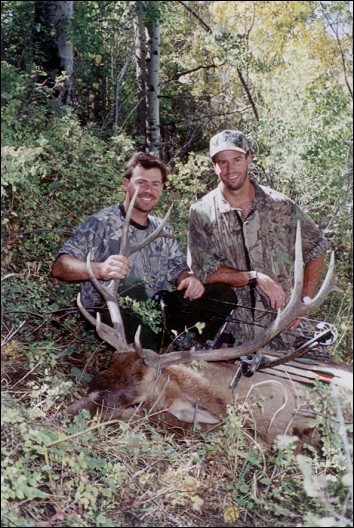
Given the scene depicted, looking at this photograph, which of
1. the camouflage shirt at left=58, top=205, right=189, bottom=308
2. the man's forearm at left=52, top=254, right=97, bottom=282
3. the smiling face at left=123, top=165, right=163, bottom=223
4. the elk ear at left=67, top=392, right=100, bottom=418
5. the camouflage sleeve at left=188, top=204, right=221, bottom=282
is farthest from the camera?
the camouflage sleeve at left=188, top=204, right=221, bottom=282

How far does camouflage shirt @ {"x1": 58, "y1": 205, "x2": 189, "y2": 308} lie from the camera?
503 centimetres

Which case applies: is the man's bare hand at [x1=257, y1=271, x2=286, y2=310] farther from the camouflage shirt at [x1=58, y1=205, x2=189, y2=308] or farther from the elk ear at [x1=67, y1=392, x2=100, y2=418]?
the elk ear at [x1=67, y1=392, x2=100, y2=418]

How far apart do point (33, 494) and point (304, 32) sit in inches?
135

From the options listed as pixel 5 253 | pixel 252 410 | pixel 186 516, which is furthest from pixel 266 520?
pixel 5 253

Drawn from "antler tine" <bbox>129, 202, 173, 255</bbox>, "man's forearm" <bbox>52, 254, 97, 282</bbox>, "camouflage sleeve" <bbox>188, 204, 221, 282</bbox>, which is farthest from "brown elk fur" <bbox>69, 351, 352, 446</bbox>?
"camouflage sleeve" <bbox>188, 204, 221, 282</bbox>

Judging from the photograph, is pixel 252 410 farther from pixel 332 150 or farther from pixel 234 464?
pixel 332 150

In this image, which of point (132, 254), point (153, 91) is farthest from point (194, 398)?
point (153, 91)

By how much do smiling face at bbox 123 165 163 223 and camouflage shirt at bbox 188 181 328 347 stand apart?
0.52 m

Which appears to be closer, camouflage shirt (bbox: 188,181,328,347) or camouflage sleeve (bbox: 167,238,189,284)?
camouflage sleeve (bbox: 167,238,189,284)

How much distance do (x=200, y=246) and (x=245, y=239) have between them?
360 mm

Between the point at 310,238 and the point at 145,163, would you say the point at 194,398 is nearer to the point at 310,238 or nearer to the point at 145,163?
the point at 310,238

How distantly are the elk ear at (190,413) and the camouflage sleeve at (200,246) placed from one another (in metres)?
1.40

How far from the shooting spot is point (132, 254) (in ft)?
17.0

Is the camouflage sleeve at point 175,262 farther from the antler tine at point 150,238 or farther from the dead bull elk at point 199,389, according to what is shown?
the dead bull elk at point 199,389
